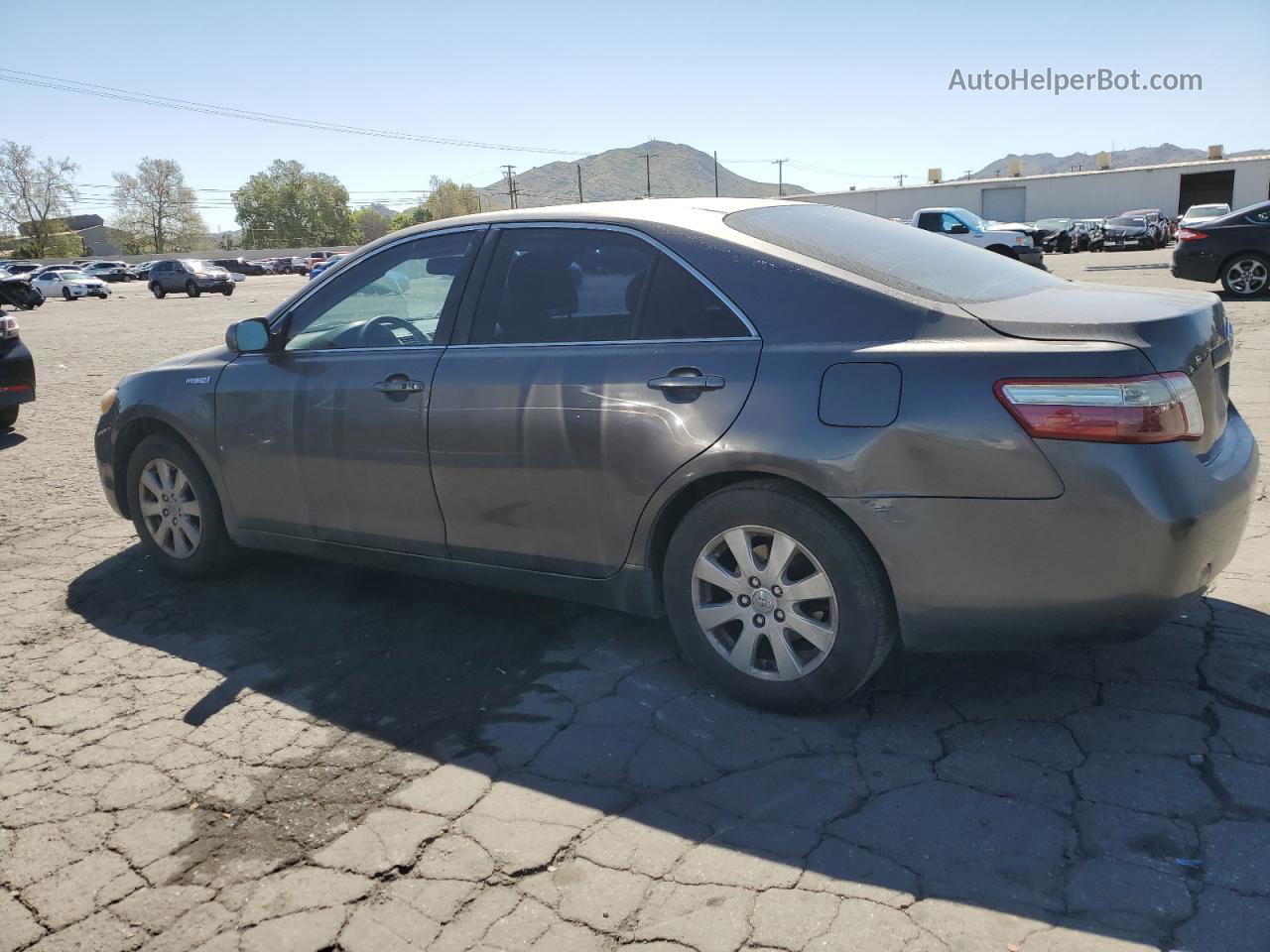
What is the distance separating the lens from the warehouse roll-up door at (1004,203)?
218ft

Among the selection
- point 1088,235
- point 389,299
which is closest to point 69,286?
point 1088,235

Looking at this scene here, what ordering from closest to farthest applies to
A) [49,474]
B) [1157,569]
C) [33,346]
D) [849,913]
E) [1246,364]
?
[849,913]
[1157,569]
[49,474]
[1246,364]
[33,346]

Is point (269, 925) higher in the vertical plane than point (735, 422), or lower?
lower

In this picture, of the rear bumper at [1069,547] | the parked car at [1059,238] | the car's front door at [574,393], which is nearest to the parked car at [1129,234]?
the parked car at [1059,238]

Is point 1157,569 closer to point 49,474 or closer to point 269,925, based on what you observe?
point 269,925

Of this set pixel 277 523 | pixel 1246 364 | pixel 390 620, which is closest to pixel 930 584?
pixel 390 620

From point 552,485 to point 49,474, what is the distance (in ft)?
18.6

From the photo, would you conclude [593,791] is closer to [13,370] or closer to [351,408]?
[351,408]

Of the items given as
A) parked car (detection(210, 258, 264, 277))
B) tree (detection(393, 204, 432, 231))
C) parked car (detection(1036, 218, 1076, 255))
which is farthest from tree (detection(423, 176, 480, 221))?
parked car (detection(1036, 218, 1076, 255))

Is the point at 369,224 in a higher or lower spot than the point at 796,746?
higher

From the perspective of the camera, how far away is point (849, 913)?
7.66 feet

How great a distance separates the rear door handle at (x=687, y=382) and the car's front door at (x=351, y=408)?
1.02 m

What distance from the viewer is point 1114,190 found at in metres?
63.0

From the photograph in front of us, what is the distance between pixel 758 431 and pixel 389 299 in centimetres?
191
